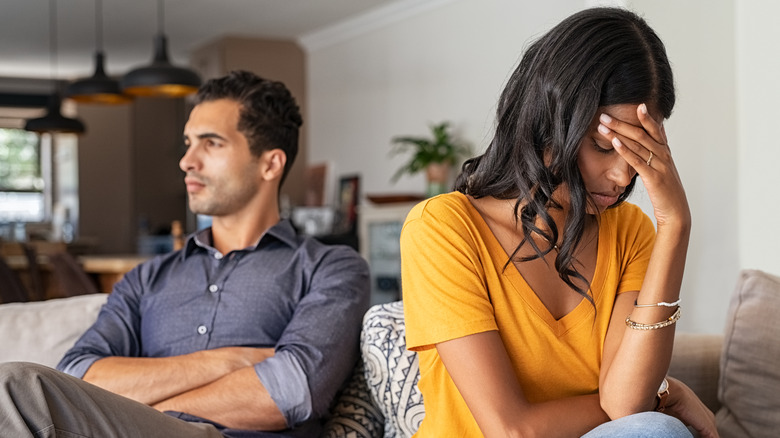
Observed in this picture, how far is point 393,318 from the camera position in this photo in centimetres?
177

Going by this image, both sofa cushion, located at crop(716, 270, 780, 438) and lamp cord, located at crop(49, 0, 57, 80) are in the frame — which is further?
lamp cord, located at crop(49, 0, 57, 80)

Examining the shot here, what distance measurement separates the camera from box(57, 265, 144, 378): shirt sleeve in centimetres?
185

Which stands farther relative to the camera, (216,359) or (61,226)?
(61,226)

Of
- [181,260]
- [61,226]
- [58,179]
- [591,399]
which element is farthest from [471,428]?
[58,179]

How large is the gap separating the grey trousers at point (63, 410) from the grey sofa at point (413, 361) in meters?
0.44

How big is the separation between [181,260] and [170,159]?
8486 mm

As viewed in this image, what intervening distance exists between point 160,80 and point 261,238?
9.00 feet

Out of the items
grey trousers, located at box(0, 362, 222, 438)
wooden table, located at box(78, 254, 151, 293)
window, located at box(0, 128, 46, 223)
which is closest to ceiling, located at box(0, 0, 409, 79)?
window, located at box(0, 128, 46, 223)

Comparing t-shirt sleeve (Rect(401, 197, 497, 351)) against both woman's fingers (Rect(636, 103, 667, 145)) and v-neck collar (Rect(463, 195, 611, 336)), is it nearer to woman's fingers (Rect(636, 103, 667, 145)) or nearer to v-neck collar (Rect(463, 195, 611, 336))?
v-neck collar (Rect(463, 195, 611, 336))

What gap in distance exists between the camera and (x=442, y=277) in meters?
1.33

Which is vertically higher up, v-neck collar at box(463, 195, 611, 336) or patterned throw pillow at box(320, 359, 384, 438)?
v-neck collar at box(463, 195, 611, 336)

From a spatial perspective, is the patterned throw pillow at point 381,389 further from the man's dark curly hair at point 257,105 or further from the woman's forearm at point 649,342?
the man's dark curly hair at point 257,105

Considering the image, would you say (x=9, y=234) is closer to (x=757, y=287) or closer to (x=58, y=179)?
(x=58, y=179)

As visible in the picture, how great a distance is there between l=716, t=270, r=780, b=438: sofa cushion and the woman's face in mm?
711
